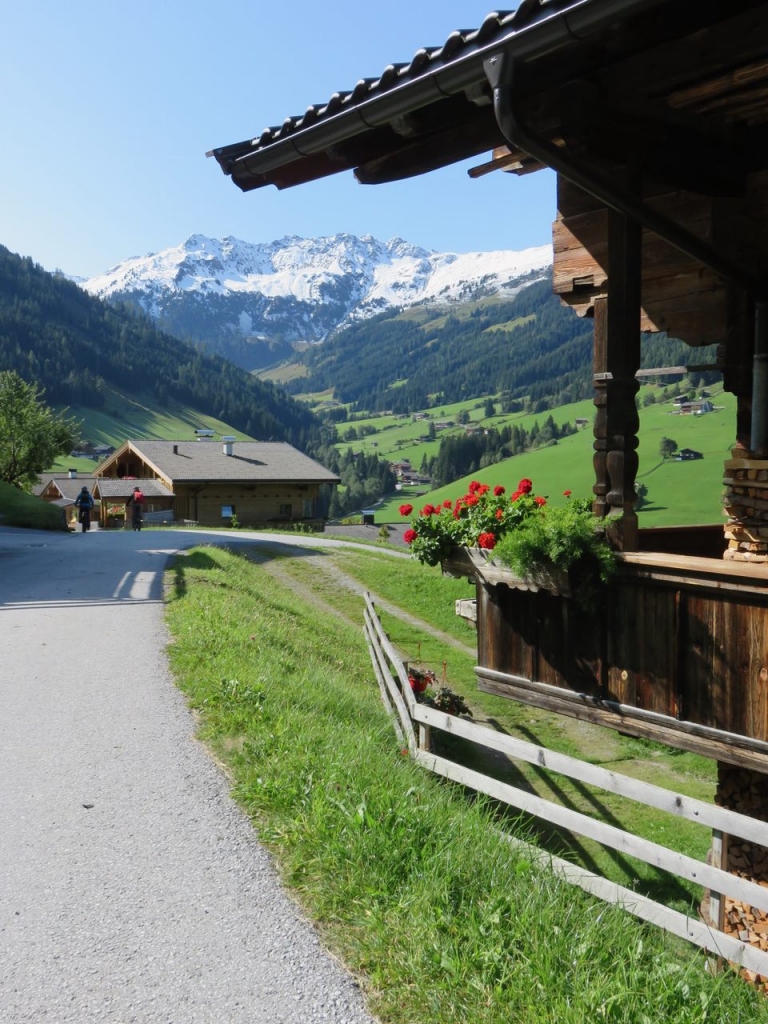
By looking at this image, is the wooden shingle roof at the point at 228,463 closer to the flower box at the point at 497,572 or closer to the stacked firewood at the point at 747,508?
the flower box at the point at 497,572

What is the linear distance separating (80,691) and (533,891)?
227 inches

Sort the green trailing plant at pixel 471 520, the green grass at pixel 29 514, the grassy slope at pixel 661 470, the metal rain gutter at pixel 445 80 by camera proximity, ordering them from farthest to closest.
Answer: the grassy slope at pixel 661 470
the green grass at pixel 29 514
the green trailing plant at pixel 471 520
the metal rain gutter at pixel 445 80

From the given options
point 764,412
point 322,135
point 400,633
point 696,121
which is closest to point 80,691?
point 322,135

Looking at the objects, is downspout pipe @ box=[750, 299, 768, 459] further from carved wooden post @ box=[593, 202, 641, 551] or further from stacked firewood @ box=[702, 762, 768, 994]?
stacked firewood @ box=[702, 762, 768, 994]

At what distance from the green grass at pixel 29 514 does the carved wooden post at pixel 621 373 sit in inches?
1152

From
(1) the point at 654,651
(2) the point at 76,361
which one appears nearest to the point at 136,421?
(2) the point at 76,361

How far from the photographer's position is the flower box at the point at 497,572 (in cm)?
551

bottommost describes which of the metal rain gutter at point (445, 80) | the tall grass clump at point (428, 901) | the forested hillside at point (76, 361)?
the tall grass clump at point (428, 901)

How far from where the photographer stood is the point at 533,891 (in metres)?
4.21

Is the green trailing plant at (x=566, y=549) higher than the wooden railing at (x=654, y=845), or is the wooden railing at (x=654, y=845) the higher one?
the green trailing plant at (x=566, y=549)

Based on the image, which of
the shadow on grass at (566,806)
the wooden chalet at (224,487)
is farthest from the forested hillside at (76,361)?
the shadow on grass at (566,806)

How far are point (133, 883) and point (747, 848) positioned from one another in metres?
4.61

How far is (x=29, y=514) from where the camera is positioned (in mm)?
31000

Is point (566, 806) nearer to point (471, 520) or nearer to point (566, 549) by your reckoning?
point (471, 520)
